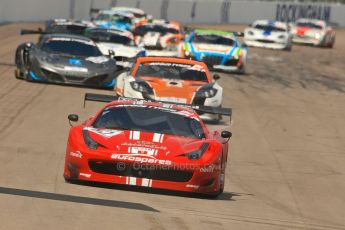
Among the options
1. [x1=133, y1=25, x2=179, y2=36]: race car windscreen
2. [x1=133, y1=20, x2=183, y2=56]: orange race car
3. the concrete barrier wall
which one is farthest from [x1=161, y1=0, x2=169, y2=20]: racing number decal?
[x1=133, y1=25, x2=179, y2=36]: race car windscreen

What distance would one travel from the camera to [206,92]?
18.7m

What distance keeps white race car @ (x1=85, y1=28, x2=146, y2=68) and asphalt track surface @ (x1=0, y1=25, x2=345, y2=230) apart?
Result: 1.32 meters

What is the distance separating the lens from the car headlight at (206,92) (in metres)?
18.5

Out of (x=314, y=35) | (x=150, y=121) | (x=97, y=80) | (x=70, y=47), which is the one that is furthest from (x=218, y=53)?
(x=314, y=35)

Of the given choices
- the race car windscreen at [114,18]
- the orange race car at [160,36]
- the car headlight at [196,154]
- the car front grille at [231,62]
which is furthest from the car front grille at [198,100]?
the race car windscreen at [114,18]

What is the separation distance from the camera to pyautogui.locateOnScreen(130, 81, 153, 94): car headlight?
60.2 feet

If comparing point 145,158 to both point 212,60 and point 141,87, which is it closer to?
point 141,87

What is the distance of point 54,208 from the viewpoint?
905cm

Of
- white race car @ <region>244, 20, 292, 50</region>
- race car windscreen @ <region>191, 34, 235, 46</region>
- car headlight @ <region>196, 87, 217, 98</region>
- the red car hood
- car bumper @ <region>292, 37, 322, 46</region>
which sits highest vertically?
the red car hood

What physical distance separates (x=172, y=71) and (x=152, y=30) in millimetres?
14482

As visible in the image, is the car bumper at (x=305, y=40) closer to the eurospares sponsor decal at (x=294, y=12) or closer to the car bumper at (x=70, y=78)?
the eurospares sponsor decal at (x=294, y=12)

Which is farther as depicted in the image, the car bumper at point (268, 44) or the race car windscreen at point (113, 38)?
the car bumper at point (268, 44)

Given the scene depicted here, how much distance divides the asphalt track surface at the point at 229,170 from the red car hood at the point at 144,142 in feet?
1.40

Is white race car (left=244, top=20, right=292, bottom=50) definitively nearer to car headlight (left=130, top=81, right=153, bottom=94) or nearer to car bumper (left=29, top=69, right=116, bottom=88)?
car bumper (left=29, top=69, right=116, bottom=88)
